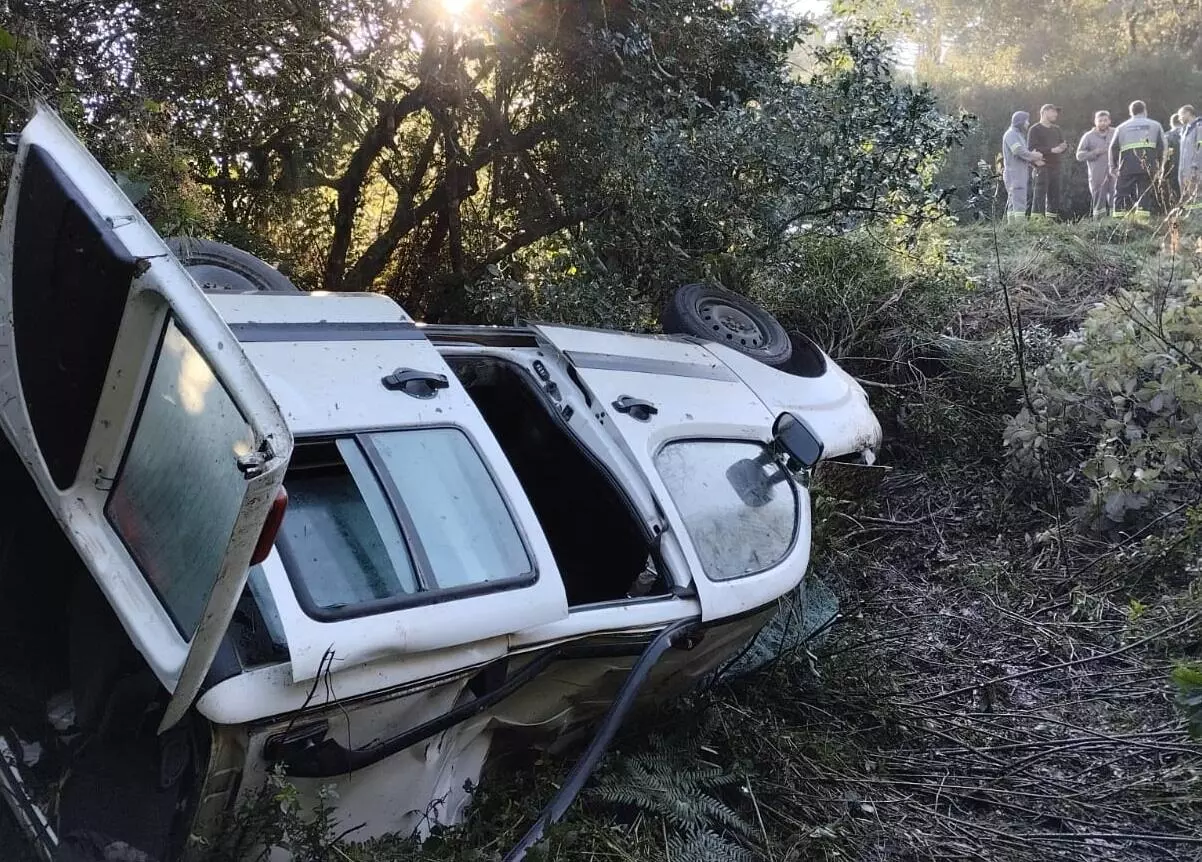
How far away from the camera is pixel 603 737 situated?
271cm

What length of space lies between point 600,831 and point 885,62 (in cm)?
539

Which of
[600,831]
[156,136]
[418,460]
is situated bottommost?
[600,831]

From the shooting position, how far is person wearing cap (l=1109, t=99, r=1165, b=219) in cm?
1074

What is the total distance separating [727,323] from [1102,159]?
9.74 meters

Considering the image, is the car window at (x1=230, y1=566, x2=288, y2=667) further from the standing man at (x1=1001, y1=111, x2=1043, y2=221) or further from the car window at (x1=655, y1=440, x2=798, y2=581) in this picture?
the standing man at (x1=1001, y1=111, x2=1043, y2=221)

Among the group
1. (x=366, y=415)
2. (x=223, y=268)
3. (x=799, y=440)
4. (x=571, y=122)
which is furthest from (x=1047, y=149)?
(x=366, y=415)

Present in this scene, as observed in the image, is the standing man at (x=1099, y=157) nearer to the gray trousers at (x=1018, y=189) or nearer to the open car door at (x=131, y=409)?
the gray trousers at (x=1018, y=189)

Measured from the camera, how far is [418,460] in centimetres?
255

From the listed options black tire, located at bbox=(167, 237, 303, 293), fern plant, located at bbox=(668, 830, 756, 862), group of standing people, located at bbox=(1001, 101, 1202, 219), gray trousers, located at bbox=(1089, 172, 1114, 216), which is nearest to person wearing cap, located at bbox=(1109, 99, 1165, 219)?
group of standing people, located at bbox=(1001, 101, 1202, 219)

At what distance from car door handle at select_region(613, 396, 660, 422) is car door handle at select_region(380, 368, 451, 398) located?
2.30ft

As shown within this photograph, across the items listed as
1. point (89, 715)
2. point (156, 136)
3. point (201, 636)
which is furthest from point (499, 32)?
point (201, 636)

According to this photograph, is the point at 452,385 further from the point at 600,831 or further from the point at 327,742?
the point at 600,831

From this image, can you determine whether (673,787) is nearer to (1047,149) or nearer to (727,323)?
(727,323)

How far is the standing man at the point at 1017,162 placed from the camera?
38.7 ft
